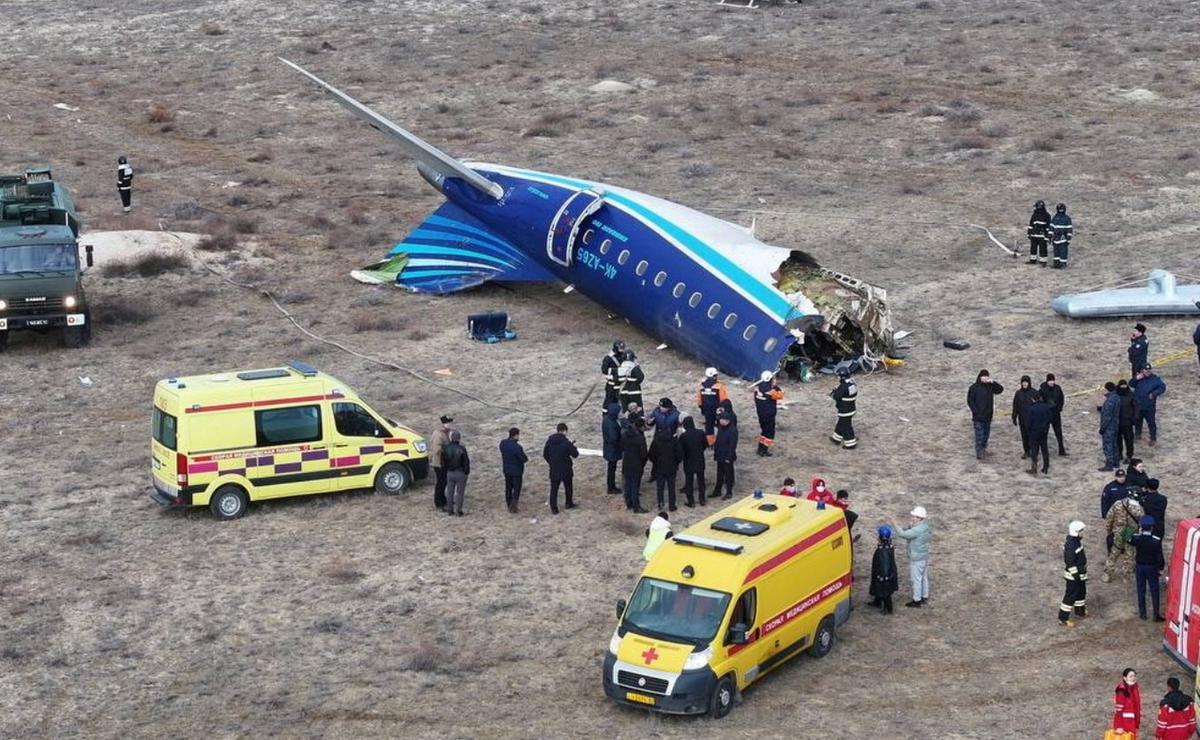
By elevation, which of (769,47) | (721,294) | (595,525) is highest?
(769,47)

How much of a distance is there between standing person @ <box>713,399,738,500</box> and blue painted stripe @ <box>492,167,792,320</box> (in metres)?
4.90

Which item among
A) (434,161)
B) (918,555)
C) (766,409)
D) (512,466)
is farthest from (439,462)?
(434,161)

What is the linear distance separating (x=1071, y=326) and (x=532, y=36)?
117ft

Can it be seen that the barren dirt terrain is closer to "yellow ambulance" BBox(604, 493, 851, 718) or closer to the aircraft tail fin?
"yellow ambulance" BBox(604, 493, 851, 718)

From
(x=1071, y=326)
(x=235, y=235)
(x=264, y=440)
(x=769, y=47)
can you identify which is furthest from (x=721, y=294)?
(x=769, y=47)

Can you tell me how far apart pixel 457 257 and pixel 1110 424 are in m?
16.4

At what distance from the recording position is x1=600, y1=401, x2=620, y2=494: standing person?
1105 inches

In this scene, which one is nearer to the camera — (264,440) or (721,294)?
(264,440)

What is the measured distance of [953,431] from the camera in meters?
30.9

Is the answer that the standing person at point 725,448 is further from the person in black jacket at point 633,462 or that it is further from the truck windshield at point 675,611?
the truck windshield at point 675,611

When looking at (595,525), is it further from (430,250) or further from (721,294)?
(430,250)

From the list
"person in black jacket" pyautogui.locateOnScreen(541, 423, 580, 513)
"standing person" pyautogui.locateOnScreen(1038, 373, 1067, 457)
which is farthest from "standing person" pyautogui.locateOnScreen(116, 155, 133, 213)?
"standing person" pyautogui.locateOnScreen(1038, 373, 1067, 457)

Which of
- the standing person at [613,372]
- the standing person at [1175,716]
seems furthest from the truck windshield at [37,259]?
the standing person at [1175,716]

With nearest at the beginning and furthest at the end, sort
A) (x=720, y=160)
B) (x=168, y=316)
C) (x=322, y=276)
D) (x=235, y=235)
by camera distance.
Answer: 1. (x=168, y=316)
2. (x=322, y=276)
3. (x=235, y=235)
4. (x=720, y=160)
